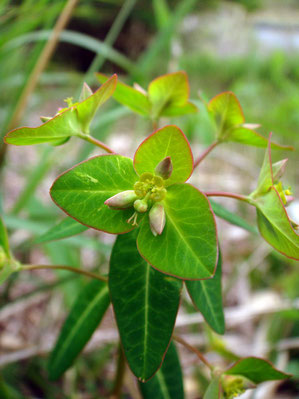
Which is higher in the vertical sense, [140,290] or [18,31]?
[18,31]

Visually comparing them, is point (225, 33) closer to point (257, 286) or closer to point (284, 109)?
point (284, 109)

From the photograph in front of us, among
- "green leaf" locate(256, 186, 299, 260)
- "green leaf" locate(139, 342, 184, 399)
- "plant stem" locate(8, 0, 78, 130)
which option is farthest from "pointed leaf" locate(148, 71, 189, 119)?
"plant stem" locate(8, 0, 78, 130)

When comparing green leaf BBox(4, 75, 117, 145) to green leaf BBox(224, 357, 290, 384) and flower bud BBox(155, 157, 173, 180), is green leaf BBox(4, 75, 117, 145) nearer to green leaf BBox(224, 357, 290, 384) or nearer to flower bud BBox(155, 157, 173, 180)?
flower bud BBox(155, 157, 173, 180)

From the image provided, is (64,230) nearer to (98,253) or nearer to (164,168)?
(164,168)

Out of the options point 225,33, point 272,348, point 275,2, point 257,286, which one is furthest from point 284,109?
point 275,2

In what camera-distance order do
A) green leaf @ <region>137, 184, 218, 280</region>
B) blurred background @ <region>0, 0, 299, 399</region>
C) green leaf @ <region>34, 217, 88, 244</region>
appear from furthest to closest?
1. blurred background @ <region>0, 0, 299, 399</region>
2. green leaf @ <region>34, 217, 88, 244</region>
3. green leaf @ <region>137, 184, 218, 280</region>

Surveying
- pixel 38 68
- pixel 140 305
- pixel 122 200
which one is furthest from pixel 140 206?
pixel 38 68
